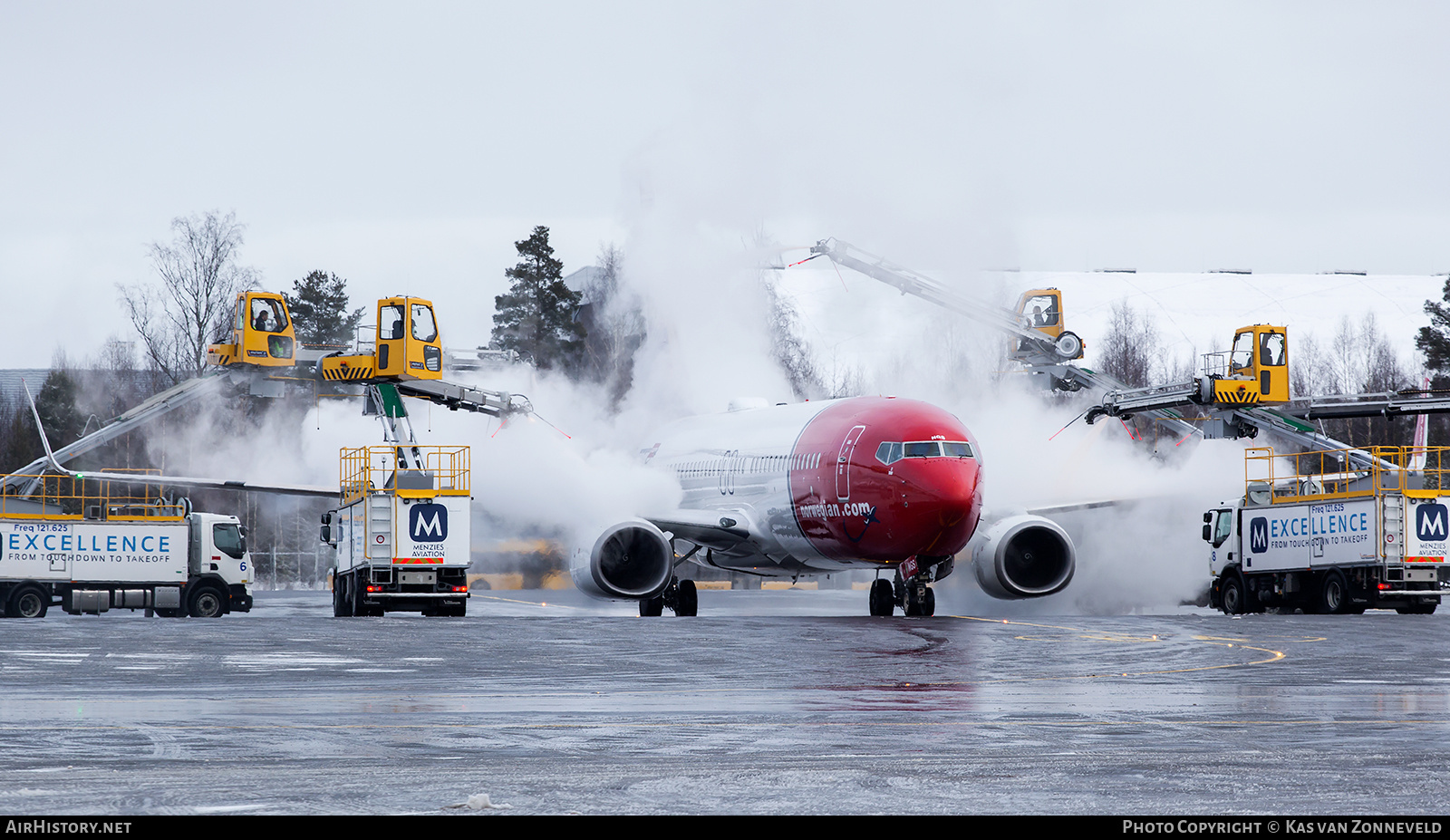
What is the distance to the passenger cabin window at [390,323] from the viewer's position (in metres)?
37.0

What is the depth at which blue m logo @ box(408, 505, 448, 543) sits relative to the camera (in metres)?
31.6

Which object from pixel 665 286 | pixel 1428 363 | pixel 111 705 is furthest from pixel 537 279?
pixel 111 705

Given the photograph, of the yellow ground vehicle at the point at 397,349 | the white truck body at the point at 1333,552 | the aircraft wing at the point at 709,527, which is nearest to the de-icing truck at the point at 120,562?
the yellow ground vehicle at the point at 397,349

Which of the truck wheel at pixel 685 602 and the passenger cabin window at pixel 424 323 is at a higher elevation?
the passenger cabin window at pixel 424 323

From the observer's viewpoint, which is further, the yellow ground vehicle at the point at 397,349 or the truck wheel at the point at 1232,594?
the yellow ground vehicle at the point at 397,349

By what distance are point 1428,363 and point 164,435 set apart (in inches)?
2027

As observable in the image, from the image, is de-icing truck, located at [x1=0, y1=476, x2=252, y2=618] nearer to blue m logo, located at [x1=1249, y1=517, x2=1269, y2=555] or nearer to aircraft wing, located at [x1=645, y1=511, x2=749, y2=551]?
aircraft wing, located at [x1=645, y1=511, x2=749, y2=551]

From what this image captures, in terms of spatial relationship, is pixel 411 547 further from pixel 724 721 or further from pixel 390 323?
pixel 724 721

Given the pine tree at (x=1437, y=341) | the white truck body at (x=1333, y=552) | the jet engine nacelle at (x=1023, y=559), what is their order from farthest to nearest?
the pine tree at (x=1437, y=341)
the white truck body at (x=1333, y=552)
the jet engine nacelle at (x=1023, y=559)

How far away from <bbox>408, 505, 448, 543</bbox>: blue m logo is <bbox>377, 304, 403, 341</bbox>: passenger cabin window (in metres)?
6.47

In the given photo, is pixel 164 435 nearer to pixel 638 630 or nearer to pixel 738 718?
pixel 638 630

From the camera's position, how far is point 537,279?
73875 mm

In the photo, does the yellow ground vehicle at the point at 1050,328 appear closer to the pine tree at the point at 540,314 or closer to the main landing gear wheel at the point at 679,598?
the main landing gear wheel at the point at 679,598

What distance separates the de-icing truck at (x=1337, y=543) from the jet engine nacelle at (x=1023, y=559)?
20.6 feet
